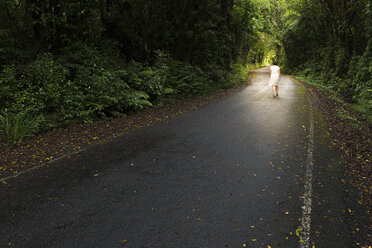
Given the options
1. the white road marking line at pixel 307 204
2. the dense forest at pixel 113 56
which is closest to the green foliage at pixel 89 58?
the dense forest at pixel 113 56

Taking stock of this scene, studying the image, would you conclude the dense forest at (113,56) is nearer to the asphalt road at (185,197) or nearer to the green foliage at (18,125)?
the green foliage at (18,125)

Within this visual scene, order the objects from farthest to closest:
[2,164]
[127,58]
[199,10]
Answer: [199,10], [127,58], [2,164]

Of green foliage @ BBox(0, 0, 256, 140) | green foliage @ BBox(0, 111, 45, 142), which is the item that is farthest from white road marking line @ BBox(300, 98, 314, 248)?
green foliage @ BBox(0, 111, 45, 142)

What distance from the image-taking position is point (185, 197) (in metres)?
4.16

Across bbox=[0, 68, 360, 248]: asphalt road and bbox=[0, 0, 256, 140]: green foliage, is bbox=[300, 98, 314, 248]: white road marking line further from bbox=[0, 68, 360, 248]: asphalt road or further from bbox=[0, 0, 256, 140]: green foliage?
bbox=[0, 0, 256, 140]: green foliage

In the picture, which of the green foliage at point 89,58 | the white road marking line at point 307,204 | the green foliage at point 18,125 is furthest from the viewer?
the green foliage at point 89,58

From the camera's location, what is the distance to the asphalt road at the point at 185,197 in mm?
3246

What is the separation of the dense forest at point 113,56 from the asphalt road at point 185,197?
282cm

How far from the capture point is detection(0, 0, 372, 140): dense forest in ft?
26.5

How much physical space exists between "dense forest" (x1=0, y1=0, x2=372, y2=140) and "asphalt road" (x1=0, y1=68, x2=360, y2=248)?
282 cm

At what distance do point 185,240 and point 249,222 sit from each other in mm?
967

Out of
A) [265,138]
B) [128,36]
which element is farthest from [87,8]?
[265,138]

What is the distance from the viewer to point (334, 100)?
15.0 meters

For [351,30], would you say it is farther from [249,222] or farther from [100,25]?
[249,222]
